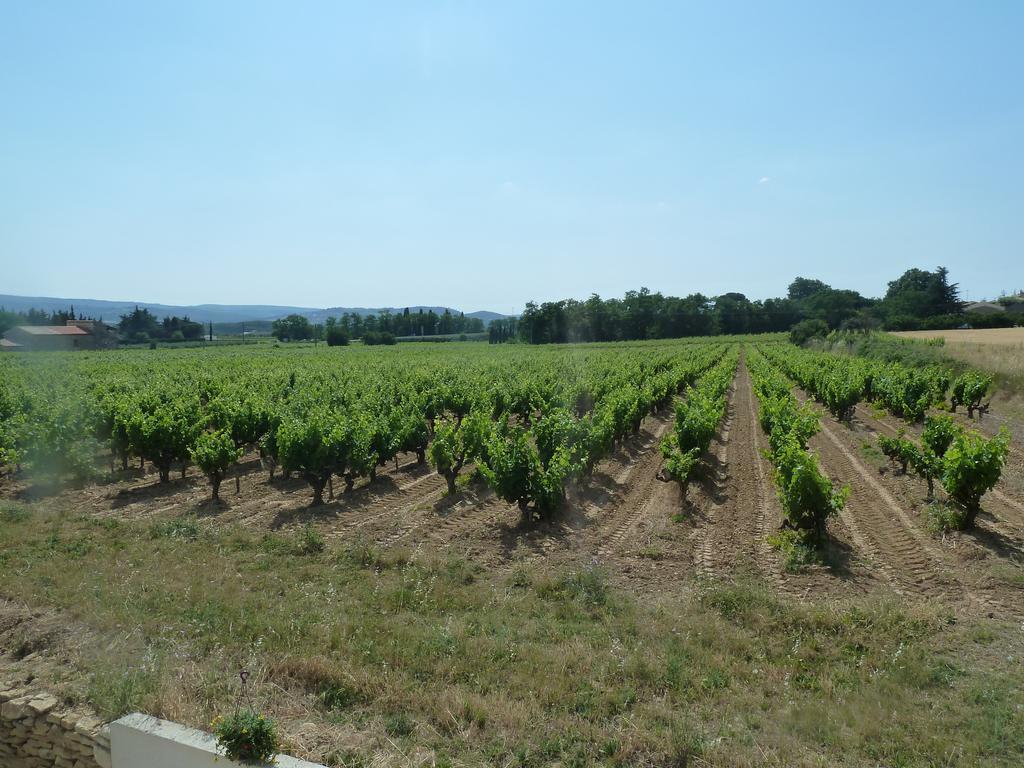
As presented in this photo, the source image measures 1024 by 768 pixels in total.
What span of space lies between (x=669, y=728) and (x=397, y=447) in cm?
1012

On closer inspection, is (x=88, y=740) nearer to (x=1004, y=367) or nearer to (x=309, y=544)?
(x=309, y=544)

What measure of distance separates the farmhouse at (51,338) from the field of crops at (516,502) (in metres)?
68.0

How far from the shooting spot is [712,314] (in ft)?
353

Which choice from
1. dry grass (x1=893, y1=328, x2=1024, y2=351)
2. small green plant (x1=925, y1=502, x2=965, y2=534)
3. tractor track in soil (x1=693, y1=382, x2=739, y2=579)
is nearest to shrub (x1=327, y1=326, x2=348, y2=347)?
dry grass (x1=893, y1=328, x2=1024, y2=351)

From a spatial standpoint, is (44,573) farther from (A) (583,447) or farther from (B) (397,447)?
(A) (583,447)

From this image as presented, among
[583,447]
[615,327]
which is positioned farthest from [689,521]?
[615,327]

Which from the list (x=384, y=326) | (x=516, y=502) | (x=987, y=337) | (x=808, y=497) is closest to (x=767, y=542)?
(x=808, y=497)

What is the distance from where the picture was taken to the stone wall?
17.4 feet

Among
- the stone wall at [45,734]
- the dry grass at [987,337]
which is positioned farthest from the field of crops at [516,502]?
the dry grass at [987,337]

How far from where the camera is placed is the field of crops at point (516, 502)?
8.20 metres

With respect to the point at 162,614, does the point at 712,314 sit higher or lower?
higher

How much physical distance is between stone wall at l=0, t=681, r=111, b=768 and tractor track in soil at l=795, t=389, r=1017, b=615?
8992 millimetres

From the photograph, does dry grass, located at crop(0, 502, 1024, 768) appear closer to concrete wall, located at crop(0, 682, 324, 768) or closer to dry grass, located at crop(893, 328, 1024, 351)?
concrete wall, located at crop(0, 682, 324, 768)

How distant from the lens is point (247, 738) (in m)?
4.51
